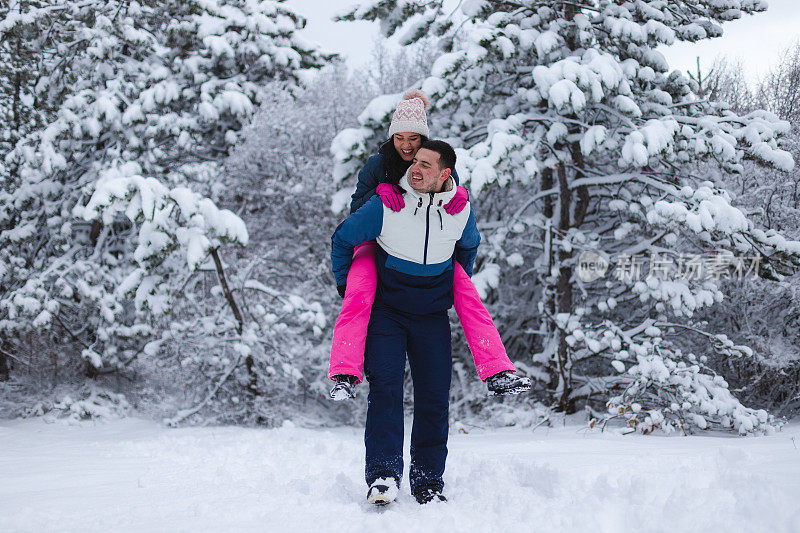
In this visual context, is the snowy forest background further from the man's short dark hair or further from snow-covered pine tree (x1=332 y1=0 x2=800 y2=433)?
the man's short dark hair

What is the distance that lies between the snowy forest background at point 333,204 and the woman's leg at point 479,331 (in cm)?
270

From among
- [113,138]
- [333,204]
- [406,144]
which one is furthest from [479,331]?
[113,138]

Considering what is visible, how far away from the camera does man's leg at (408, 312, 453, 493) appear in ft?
8.52

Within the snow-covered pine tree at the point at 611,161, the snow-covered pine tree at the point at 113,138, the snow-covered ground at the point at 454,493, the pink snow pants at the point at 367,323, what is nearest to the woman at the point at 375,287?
the pink snow pants at the point at 367,323

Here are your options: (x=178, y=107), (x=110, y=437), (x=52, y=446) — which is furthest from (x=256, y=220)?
(x=52, y=446)

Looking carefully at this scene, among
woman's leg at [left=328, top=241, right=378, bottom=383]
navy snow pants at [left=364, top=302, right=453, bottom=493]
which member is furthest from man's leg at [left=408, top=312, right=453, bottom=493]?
woman's leg at [left=328, top=241, right=378, bottom=383]

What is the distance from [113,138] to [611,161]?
22.4 feet

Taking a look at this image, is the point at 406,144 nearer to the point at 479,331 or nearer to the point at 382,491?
the point at 479,331

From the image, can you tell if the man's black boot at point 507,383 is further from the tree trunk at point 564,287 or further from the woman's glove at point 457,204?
the tree trunk at point 564,287

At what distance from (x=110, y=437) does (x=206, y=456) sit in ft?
10.7

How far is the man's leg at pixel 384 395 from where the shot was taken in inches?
94.7

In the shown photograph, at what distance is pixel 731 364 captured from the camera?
706cm

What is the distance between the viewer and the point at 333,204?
626 cm

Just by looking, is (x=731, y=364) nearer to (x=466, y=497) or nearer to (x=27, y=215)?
(x=466, y=497)
